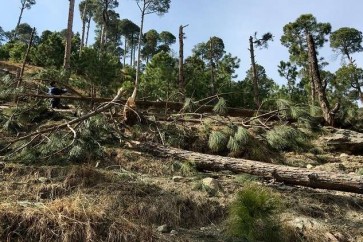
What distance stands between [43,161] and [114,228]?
2.26 metres

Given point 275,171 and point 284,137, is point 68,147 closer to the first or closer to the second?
point 275,171

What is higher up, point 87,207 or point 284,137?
point 284,137

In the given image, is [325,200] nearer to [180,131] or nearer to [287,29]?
[180,131]

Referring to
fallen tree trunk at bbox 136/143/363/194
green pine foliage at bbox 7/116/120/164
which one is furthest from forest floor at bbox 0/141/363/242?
green pine foliage at bbox 7/116/120/164

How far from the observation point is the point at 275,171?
532 cm

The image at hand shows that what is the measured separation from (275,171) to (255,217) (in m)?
1.73

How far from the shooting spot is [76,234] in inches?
129

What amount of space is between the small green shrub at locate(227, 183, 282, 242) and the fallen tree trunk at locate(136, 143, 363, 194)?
155cm

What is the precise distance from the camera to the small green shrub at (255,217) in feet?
12.1

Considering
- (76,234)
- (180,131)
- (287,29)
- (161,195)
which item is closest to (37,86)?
(180,131)

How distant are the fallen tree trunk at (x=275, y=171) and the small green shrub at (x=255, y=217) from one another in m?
1.55

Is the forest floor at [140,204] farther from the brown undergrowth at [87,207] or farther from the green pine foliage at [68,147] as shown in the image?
the green pine foliage at [68,147]

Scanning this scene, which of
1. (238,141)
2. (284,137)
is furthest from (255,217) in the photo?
(284,137)

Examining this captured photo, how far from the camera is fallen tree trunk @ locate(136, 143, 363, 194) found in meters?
5.00
